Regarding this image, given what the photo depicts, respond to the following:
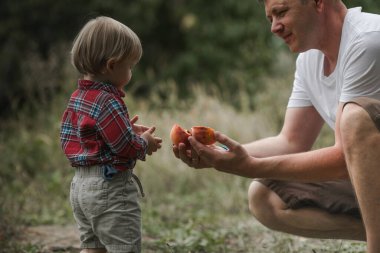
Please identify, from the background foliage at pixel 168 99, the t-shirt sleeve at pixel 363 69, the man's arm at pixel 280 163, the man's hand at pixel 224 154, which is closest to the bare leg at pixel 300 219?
the man's arm at pixel 280 163

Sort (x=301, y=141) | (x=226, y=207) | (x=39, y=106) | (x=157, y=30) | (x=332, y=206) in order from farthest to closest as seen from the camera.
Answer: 1. (x=157, y=30)
2. (x=39, y=106)
3. (x=226, y=207)
4. (x=301, y=141)
5. (x=332, y=206)

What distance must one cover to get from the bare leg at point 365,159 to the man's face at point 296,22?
1.76 feet

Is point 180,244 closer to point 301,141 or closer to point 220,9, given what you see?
point 301,141

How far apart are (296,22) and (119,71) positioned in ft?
2.92

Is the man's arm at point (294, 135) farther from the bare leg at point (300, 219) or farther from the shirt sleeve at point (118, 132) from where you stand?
the shirt sleeve at point (118, 132)

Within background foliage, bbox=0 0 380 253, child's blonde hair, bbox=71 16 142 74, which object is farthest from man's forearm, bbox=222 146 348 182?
background foliage, bbox=0 0 380 253

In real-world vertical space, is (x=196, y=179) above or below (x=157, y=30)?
below

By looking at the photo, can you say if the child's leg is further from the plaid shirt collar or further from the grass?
the grass

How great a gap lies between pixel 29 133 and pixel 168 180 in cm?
240

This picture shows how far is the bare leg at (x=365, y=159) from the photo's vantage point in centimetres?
294

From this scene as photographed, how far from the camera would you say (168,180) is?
296 inches

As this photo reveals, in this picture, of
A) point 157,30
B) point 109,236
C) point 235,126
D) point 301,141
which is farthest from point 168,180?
point 157,30

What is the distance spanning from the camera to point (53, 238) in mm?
5008

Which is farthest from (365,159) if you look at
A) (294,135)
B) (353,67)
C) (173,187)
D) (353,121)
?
(173,187)
